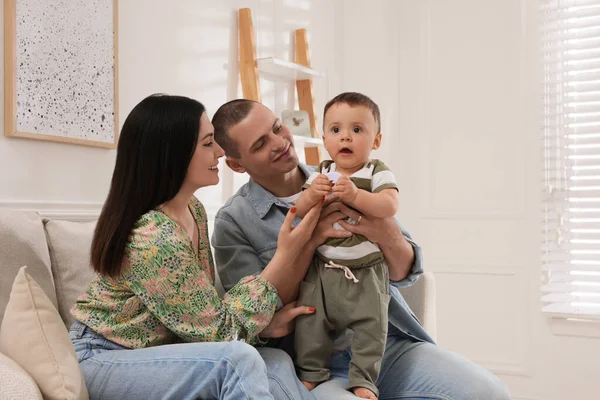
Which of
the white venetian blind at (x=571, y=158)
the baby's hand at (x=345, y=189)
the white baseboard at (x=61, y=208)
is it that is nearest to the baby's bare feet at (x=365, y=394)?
the baby's hand at (x=345, y=189)

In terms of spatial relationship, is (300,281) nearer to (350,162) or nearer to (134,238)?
(350,162)

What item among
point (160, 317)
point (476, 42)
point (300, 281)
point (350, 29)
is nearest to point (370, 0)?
point (350, 29)

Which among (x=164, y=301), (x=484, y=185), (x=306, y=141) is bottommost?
(x=164, y=301)

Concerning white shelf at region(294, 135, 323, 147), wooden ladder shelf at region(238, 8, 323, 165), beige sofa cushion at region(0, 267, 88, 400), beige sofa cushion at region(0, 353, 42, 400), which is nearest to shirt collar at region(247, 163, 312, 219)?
beige sofa cushion at region(0, 267, 88, 400)

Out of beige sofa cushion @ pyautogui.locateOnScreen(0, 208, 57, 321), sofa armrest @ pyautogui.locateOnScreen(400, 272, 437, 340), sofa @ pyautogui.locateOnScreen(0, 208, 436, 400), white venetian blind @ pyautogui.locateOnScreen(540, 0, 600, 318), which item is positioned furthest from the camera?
white venetian blind @ pyautogui.locateOnScreen(540, 0, 600, 318)

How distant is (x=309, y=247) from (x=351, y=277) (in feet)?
0.44

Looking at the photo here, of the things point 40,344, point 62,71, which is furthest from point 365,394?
point 62,71

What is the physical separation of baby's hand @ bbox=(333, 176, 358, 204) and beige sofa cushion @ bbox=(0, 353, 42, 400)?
804 mm

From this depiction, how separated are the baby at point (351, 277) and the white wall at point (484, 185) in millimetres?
1960

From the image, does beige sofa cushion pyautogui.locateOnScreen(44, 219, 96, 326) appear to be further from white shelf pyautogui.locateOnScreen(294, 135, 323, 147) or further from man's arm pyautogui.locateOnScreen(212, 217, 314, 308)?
white shelf pyautogui.locateOnScreen(294, 135, 323, 147)

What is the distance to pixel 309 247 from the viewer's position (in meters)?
1.80

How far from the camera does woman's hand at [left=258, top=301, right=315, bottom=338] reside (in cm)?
176

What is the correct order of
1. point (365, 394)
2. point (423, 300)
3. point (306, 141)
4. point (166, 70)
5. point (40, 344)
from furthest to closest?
1. point (306, 141)
2. point (166, 70)
3. point (423, 300)
4. point (365, 394)
5. point (40, 344)

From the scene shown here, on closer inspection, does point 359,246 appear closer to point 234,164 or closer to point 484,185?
point 234,164
